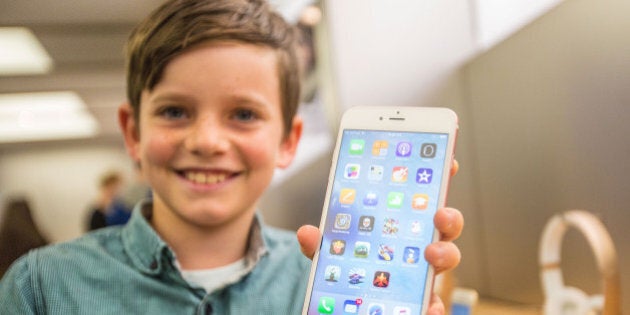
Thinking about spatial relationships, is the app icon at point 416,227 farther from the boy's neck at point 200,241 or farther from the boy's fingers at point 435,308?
the boy's neck at point 200,241

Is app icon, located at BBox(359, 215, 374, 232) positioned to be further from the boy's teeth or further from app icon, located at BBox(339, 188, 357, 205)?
the boy's teeth

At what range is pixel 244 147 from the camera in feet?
2.00

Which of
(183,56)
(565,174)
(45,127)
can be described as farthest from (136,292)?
(45,127)

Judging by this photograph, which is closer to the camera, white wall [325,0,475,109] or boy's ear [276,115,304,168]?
boy's ear [276,115,304,168]

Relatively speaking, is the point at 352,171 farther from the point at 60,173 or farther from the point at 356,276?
the point at 60,173

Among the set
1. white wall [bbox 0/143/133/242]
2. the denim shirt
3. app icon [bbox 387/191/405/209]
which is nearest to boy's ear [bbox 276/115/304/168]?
the denim shirt

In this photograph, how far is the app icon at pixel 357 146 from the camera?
0.52 m

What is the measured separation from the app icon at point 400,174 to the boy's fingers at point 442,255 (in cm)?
7

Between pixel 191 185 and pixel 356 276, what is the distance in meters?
0.21

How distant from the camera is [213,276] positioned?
0.64 m

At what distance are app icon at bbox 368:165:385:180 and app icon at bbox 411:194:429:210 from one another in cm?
4

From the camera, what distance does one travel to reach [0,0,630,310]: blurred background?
57 centimetres

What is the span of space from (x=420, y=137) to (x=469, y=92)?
36 cm

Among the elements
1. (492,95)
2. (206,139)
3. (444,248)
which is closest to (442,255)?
(444,248)
